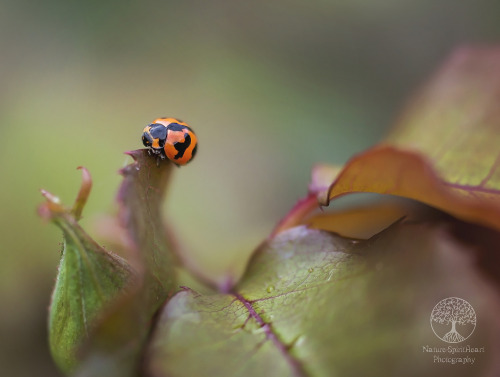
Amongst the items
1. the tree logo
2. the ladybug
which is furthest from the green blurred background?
the tree logo

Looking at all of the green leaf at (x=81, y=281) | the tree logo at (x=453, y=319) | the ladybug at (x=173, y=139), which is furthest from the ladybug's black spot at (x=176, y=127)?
the tree logo at (x=453, y=319)

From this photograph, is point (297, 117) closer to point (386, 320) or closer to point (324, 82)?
point (324, 82)

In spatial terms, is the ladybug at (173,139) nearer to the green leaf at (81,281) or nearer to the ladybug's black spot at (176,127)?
the ladybug's black spot at (176,127)

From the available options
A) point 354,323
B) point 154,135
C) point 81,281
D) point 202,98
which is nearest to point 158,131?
point 154,135

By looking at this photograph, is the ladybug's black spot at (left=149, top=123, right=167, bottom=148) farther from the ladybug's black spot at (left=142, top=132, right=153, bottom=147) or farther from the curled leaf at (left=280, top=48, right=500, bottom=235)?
the curled leaf at (left=280, top=48, right=500, bottom=235)

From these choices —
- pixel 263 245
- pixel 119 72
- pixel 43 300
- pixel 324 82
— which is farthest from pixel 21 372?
pixel 324 82

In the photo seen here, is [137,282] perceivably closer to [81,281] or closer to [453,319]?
[81,281]
